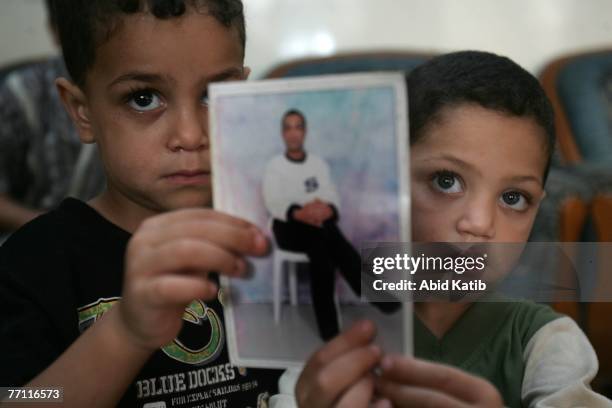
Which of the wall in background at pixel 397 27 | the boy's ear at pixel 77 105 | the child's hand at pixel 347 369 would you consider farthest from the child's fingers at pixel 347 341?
the wall in background at pixel 397 27

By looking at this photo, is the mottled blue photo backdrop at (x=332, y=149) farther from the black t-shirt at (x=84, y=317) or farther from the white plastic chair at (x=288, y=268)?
the black t-shirt at (x=84, y=317)

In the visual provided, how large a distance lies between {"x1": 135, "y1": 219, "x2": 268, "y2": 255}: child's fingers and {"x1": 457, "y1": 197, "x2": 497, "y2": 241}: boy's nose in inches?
7.2

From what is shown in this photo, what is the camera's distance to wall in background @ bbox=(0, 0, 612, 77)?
158cm

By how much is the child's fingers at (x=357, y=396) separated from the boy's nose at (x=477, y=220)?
6.5 inches

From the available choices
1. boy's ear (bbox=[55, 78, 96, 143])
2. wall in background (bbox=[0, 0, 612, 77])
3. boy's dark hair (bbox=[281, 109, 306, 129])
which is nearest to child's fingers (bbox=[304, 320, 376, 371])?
boy's dark hair (bbox=[281, 109, 306, 129])

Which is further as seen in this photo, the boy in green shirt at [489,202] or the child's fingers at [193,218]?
the boy in green shirt at [489,202]

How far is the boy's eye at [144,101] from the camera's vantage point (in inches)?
22.3

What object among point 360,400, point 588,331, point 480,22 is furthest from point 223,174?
point 480,22

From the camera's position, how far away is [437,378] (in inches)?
17.6

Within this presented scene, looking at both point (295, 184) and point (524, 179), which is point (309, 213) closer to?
point (295, 184)

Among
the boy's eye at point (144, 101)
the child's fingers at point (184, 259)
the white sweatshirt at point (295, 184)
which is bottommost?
the child's fingers at point (184, 259)

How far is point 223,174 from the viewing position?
0.45 m

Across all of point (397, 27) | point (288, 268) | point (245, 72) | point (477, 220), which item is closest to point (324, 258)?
point (288, 268)

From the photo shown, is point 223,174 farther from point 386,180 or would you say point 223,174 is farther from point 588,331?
point 588,331
